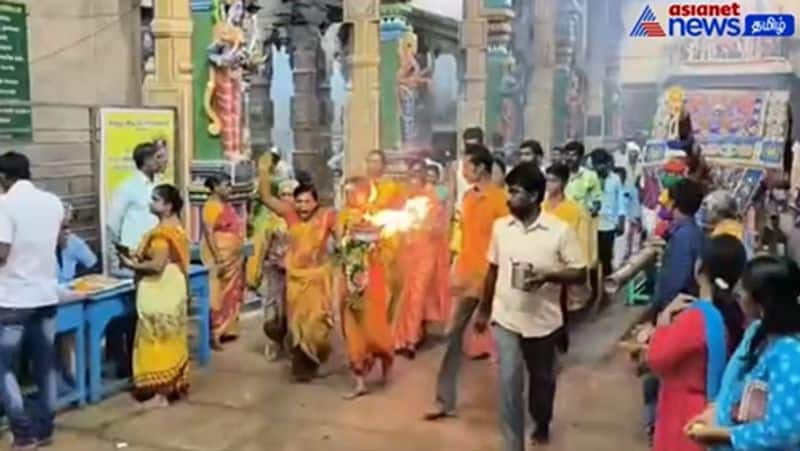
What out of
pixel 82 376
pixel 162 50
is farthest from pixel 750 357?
pixel 162 50

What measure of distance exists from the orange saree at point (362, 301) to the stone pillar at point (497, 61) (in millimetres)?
3778

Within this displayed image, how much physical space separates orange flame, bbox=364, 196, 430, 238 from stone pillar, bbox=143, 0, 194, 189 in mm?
1559

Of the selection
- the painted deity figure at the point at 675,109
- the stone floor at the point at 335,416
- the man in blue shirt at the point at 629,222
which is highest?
the painted deity figure at the point at 675,109

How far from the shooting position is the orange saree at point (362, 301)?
514cm

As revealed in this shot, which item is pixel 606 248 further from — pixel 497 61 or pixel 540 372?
pixel 540 372

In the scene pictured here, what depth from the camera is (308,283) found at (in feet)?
17.7

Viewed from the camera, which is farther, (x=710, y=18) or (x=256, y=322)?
(x=256, y=322)

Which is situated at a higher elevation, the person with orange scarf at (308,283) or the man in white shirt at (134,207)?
the man in white shirt at (134,207)

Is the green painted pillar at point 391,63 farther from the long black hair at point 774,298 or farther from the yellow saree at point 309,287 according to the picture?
the long black hair at point 774,298

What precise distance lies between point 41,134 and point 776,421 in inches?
214

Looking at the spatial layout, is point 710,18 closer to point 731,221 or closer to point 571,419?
point 731,221

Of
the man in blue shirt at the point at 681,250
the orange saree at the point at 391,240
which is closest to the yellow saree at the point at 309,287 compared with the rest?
the orange saree at the point at 391,240

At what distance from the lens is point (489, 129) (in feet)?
28.8

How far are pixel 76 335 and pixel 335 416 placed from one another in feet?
4.48
